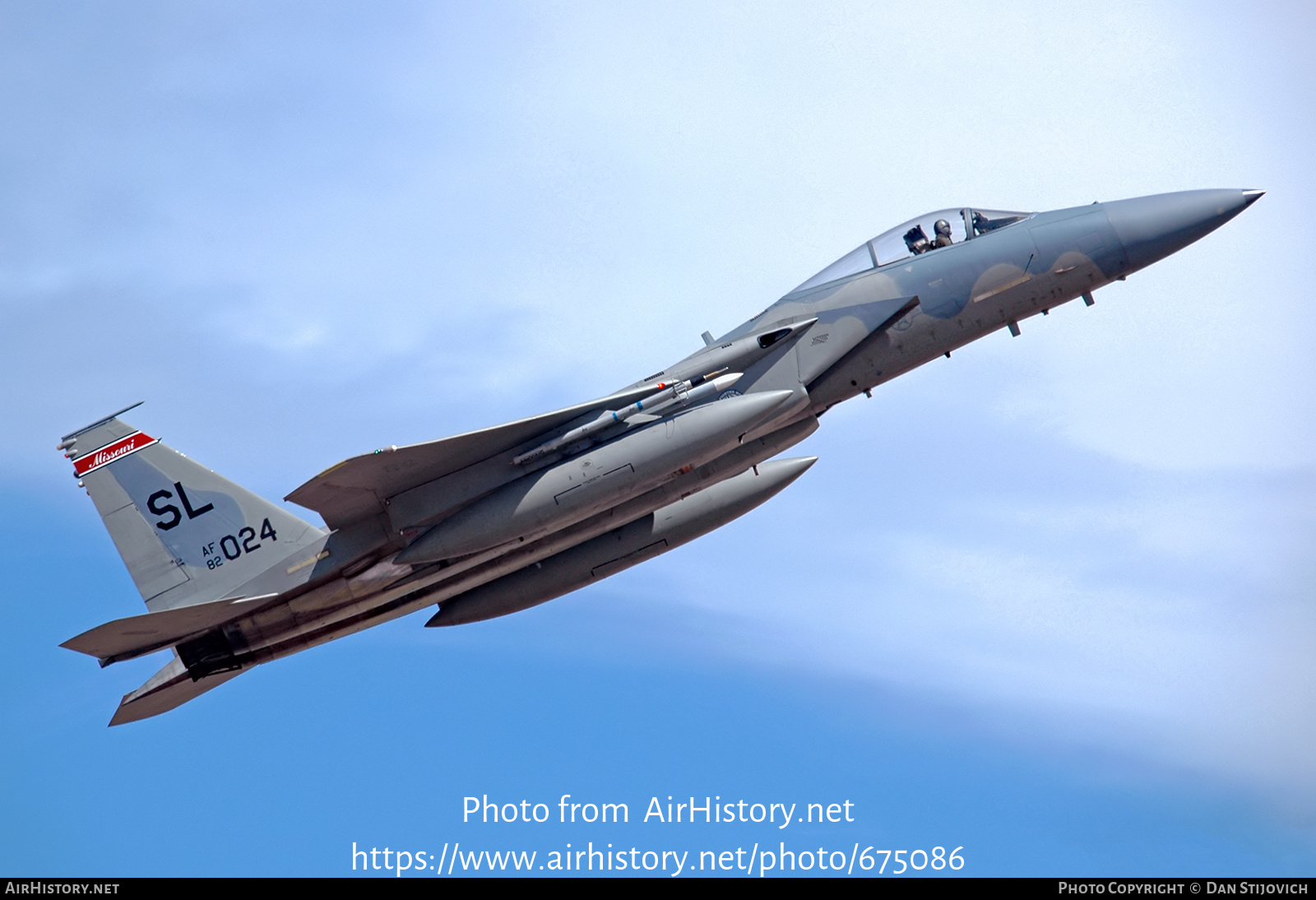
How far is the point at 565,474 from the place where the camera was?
590 inches

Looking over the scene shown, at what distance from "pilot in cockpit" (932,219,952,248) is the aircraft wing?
4.33m

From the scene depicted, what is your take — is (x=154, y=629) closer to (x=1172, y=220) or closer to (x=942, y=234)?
(x=942, y=234)

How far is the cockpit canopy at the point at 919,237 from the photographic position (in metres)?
16.3

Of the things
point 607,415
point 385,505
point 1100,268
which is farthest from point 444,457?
point 1100,268

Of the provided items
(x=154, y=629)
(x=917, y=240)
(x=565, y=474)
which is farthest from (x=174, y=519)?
(x=917, y=240)

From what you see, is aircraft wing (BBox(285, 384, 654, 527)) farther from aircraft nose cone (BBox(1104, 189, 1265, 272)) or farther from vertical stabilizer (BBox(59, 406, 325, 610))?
aircraft nose cone (BBox(1104, 189, 1265, 272))

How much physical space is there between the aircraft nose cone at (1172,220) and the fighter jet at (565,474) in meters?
0.02

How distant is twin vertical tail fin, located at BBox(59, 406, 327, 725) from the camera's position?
651 inches

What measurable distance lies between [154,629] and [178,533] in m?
1.77

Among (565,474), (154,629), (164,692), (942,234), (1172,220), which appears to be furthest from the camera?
(164,692)

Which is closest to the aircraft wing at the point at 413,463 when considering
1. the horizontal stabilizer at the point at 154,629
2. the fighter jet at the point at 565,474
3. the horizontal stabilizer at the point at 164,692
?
the fighter jet at the point at 565,474

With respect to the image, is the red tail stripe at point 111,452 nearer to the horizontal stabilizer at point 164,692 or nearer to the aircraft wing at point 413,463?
the horizontal stabilizer at point 164,692

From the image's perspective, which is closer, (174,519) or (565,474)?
(565,474)

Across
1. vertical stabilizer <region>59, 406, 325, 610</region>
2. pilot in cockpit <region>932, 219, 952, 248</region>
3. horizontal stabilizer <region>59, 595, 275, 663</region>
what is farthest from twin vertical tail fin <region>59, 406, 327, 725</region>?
pilot in cockpit <region>932, 219, 952, 248</region>
